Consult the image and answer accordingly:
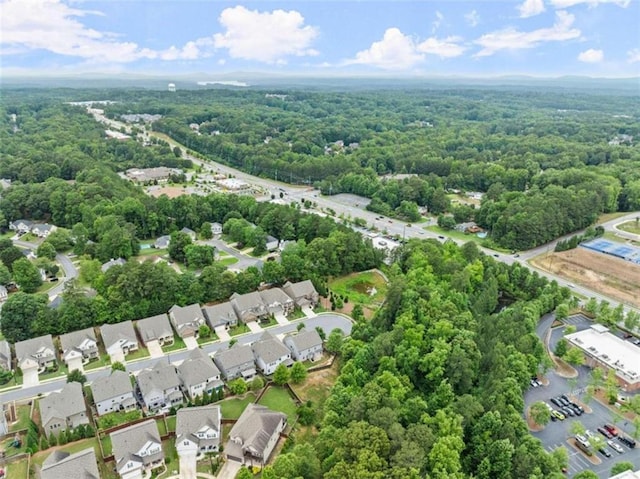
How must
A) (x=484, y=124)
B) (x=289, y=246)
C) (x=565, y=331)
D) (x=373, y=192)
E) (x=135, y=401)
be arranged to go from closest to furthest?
(x=135, y=401) → (x=565, y=331) → (x=289, y=246) → (x=373, y=192) → (x=484, y=124)

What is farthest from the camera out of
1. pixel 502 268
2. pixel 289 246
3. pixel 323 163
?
pixel 323 163

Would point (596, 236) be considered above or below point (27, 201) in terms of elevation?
below

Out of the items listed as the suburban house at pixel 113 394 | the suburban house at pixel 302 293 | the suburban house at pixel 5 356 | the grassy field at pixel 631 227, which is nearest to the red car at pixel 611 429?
the suburban house at pixel 302 293

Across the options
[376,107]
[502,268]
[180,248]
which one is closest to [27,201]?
[180,248]

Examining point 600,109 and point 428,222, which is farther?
point 600,109

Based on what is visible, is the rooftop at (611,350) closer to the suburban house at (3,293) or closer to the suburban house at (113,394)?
the suburban house at (113,394)

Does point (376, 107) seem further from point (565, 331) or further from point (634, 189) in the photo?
point (565, 331)

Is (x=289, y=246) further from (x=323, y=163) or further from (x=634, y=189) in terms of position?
(x=634, y=189)

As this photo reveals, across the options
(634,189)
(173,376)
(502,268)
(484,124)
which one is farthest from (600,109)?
(173,376)

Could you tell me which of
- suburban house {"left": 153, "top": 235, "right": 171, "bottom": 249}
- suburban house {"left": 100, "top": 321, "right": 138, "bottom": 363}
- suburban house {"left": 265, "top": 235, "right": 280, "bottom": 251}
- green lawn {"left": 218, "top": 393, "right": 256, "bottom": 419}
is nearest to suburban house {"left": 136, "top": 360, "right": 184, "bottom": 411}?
green lawn {"left": 218, "top": 393, "right": 256, "bottom": 419}
